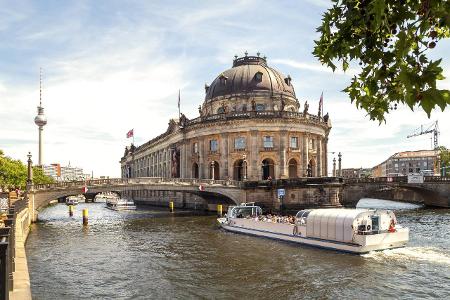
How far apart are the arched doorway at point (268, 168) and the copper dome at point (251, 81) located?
1322cm

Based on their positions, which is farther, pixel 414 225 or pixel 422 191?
pixel 422 191

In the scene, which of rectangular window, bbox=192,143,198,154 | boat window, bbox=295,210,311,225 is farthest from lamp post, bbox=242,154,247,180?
boat window, bbox=295,210,311,225

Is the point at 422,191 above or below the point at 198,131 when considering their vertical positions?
below

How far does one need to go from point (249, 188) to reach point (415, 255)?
36.3 m

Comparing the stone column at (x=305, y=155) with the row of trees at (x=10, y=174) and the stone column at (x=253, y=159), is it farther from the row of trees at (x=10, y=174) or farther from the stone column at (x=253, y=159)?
the row of trees at (x=10, y=174)

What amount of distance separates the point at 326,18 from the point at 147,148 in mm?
111547

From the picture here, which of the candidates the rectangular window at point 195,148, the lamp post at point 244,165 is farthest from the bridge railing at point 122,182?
the rectangular window at point 195,148

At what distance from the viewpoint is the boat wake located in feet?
93.8

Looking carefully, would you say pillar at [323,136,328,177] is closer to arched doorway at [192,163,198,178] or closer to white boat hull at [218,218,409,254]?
arched doorway at [192,163,198,178]

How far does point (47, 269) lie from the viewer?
2723cm

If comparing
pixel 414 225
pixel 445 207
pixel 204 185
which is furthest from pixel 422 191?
pixel 204 185

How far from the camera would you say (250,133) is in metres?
73.4

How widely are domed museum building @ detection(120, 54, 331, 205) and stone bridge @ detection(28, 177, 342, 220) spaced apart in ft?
18.4

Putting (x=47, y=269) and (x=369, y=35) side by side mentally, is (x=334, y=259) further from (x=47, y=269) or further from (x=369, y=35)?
(x=369, y=35)
